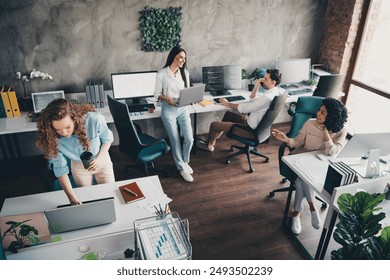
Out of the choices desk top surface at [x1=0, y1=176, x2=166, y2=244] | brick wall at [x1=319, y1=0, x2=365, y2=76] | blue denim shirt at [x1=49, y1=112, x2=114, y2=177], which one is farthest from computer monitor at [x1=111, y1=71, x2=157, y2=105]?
brick wall at [x1=319, y1=0, x2=365, y2=76]

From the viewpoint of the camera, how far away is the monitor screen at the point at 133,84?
427cm

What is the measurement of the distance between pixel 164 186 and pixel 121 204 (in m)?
1.57

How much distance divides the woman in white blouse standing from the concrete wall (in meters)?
0.84

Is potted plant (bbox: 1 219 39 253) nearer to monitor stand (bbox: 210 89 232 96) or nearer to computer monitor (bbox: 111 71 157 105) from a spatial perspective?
computer monitor (bbox: 111 71 157 105)

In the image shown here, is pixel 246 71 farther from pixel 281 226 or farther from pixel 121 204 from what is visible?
pixel 121 204

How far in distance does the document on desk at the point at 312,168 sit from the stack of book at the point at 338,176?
0.60 feet

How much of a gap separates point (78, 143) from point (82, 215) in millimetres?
697

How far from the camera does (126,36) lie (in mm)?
4395

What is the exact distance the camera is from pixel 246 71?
5.14 m

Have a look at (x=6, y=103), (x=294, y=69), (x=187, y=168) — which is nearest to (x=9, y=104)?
(x=6, y=103)

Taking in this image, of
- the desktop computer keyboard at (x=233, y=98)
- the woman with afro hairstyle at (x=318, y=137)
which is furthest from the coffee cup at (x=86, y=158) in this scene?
the desktop computer keyboard at (x=233, y=98)

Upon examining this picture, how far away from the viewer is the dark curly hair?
118 inches

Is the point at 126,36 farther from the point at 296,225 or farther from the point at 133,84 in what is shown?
the point at 296,225

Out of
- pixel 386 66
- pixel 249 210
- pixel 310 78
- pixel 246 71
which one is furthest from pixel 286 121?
pixel 249 210
